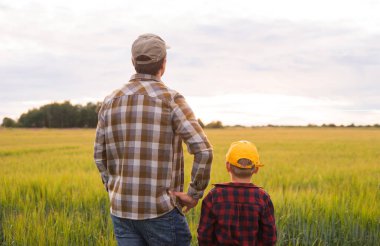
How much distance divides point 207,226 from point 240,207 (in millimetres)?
239

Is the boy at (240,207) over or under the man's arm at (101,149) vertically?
under

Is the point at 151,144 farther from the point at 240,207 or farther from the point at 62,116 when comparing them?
the point at 62,116

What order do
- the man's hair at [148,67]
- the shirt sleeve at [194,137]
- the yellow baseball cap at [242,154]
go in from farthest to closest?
the yellow baseball cap at [242,154]
the man's hair at [148,67]
the shirt sleeve at [194,137]

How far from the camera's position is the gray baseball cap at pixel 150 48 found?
2285mm

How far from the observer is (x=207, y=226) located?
2523mm

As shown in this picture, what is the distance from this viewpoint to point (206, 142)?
2256mm

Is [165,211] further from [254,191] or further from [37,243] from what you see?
[37,243]

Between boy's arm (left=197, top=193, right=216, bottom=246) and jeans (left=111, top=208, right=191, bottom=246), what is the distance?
151 mm

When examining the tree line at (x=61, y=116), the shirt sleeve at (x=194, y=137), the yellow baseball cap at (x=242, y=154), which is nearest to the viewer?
the shirt sleeve at (x=194, y=137)

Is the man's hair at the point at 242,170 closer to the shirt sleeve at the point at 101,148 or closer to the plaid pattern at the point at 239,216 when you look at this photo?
the plaid pattern at the point at 239,216

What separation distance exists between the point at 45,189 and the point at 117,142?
4098 millimetres

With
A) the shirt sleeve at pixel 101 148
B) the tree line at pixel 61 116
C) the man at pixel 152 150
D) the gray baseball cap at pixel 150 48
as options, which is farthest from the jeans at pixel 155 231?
the tree line at pixel 61 116

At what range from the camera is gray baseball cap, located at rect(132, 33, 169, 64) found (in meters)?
2.29

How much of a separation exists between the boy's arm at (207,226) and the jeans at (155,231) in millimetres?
151
